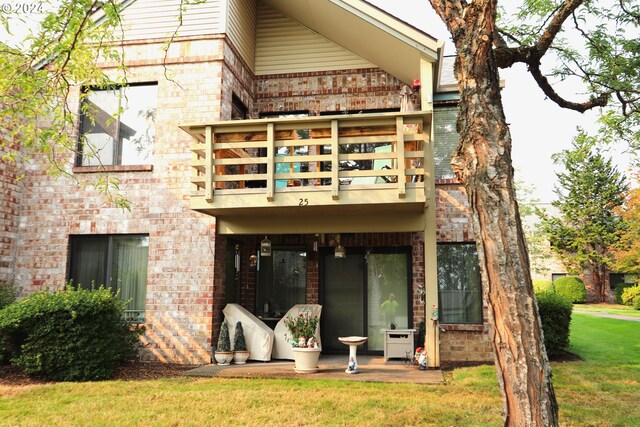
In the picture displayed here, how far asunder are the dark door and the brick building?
3 centimetres

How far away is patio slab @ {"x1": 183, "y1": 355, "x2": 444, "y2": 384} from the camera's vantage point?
796cm

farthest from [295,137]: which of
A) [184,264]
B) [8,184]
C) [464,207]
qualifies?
[8,184]

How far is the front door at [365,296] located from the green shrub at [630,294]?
19.7m

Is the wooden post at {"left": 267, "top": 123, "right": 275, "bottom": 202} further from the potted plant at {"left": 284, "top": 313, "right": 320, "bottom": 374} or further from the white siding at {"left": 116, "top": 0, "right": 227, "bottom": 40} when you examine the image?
the white siding at {"left": 116, "top": 0, "right": 227, "bottom": 40}

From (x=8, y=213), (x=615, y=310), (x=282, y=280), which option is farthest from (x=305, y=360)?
(x=615, y=310)

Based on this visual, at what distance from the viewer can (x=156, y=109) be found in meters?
10.2

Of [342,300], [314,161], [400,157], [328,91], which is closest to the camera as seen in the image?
[400,157]

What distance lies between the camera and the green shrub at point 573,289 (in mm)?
28094

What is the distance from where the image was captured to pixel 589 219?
30.6m

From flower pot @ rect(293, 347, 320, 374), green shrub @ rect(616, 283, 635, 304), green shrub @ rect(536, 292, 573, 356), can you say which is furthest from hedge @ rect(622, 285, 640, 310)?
flower pot @ rect(293, 347, 320, 374)

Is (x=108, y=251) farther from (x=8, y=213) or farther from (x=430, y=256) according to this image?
(x=430, y=256)

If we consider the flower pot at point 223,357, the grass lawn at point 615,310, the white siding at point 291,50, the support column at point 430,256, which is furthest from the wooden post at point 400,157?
the grass lawn at point 615,310

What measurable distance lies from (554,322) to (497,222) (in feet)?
23.2

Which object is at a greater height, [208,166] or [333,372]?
[208,166]
